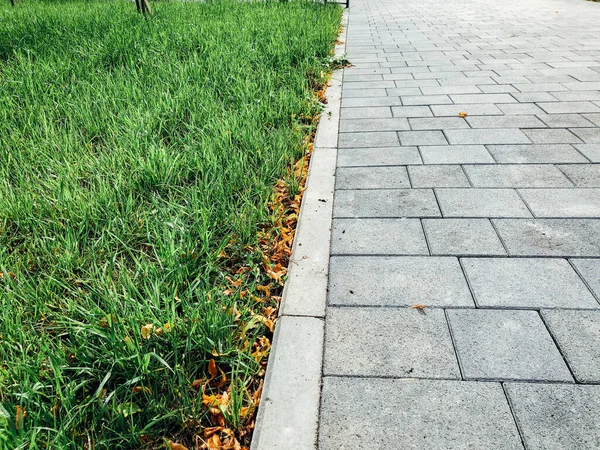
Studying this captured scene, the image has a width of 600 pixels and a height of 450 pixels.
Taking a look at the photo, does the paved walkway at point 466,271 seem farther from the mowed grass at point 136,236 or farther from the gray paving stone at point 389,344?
the mowed grass at point 136,236

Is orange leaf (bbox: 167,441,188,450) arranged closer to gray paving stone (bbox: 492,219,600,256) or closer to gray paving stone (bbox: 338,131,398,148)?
gray paving stone (bbox: 492,219,600,256)

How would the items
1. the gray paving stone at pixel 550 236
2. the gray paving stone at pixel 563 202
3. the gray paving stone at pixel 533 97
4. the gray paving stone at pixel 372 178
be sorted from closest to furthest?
the gray paving stone at pixel 550 236 → the gray paving stone at pixel 563 202 → the gray paving stone at pixel 372 178 → the gray paving stone at pixel 533 97

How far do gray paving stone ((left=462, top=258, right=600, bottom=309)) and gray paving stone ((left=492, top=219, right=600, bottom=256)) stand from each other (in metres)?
0.11

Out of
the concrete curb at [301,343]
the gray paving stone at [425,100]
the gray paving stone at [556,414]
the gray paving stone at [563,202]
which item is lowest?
the concrete curb at [301,343]

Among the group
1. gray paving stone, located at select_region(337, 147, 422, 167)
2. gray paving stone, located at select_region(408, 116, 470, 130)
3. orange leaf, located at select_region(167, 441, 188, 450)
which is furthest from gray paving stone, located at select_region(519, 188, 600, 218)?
orange leaf, located at select_region(167, 441, 188, 450)

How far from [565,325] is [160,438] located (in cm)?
180

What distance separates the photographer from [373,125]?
4.79 meters

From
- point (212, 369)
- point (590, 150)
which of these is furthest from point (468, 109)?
point (212, 369)

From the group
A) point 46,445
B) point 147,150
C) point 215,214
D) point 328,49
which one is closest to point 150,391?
point 46,445

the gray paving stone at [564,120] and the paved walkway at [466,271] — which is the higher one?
the gray paving stone at [564,120]

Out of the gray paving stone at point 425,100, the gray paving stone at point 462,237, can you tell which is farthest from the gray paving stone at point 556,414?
the gray paving stone at point 425,100

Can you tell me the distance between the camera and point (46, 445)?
1.64 m

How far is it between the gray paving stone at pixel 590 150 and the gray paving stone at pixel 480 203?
0.98 metres

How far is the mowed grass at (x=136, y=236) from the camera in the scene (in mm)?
1809
